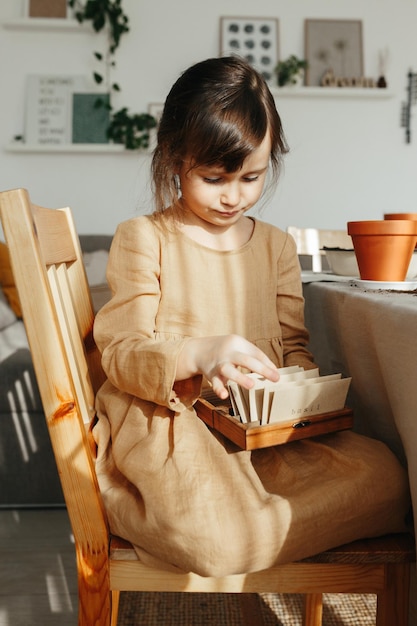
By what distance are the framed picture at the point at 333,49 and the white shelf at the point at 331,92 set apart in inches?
3.3

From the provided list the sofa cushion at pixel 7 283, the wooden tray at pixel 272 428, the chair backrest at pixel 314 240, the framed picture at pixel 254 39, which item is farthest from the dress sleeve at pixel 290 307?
the framed picture at pixel 254 39

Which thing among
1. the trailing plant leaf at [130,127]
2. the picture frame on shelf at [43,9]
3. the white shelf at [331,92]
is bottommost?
the trailing plant leaf at [130,127]

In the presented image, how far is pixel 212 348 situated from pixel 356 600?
34.2 inches

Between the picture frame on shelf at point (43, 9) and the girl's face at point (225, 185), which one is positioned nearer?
the girl's face at point (225, 185)

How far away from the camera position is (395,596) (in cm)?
68

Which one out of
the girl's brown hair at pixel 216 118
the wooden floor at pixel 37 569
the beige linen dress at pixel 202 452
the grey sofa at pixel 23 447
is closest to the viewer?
the beige linen dress at pixel 202 452

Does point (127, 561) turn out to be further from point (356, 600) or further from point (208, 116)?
point (356, 600)

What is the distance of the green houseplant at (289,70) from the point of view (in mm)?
3029

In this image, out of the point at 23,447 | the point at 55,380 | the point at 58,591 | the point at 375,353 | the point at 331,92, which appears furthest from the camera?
the point at 331,92

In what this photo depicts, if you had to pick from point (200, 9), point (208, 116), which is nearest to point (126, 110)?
point (200, 9)

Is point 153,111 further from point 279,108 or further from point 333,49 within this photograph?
point 333,49

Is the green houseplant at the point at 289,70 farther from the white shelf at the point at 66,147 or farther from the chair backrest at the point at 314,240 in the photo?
the chair backrest at the point at 314,240

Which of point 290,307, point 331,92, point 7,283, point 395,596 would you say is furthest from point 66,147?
point 395,596

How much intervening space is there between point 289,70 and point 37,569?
8.64ft
